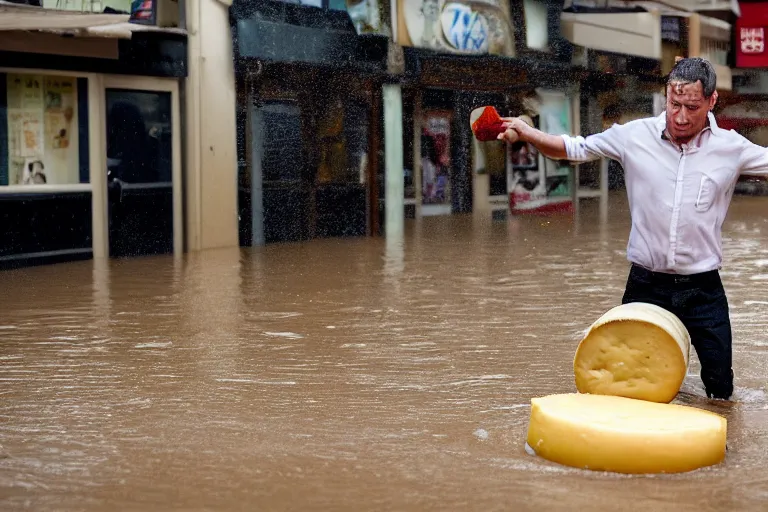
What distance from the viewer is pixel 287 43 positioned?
1953 cm

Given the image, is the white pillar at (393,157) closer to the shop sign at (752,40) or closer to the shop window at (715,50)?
the shop window at (715,50)

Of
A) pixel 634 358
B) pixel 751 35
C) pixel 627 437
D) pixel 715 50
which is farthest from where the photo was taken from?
pixel 751 35

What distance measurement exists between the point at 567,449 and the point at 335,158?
16345mm

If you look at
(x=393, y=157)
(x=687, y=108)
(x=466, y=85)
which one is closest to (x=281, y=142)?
(x=393, y=157)

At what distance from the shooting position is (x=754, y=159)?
6.14m

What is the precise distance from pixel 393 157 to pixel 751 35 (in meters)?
24.9

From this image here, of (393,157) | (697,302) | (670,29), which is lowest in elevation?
(697,302)

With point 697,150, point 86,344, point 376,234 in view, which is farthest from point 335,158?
point 697,150

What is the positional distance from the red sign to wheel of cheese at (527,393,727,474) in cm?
4024

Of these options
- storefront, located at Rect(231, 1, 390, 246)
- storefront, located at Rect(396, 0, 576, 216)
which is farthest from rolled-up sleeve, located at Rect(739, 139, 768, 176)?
storefront, located at Rect(396, 0, 576, 216)

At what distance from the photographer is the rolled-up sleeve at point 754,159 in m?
6.13

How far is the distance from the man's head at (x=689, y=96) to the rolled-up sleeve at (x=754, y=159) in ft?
0.77

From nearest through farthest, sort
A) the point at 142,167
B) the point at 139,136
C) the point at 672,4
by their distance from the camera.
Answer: the point at 139,136 < the point at 142,167 < the point at 672,4

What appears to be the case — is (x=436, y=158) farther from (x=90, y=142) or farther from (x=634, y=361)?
(x=634, y=361)
